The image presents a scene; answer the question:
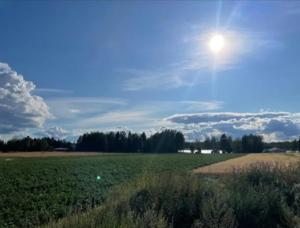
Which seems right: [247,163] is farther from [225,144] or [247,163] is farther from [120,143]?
[225,144]

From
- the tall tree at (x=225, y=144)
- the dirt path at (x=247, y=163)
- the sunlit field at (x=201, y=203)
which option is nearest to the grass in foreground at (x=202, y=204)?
the sunlit field at (x=201, y=203)

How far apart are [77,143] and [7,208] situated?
133 meters

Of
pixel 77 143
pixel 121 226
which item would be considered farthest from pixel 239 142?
pixel 121 226

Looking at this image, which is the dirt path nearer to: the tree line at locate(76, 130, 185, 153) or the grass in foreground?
the grass in foreground

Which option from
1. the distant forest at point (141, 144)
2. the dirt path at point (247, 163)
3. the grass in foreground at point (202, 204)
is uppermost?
the distant forest at point (141, 144)

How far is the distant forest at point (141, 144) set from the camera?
145 metres

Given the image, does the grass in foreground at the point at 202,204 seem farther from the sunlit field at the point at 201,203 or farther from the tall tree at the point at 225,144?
the tall tree at the point at 225,144

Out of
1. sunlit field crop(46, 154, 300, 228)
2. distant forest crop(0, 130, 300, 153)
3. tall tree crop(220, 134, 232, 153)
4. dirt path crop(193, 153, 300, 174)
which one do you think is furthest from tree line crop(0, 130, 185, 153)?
sunlit field crop(46, 154, 300, 228)

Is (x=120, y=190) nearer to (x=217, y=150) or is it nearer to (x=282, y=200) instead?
(x=282, y=200)

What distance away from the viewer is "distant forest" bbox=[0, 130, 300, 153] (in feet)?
476

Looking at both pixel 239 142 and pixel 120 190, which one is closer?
pixel 120 190

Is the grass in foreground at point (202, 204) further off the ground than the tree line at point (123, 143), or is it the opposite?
the tree line at point (123, 143)

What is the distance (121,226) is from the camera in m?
6.65

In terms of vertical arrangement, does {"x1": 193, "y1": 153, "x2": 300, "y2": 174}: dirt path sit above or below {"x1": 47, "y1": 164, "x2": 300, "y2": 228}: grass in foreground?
above
